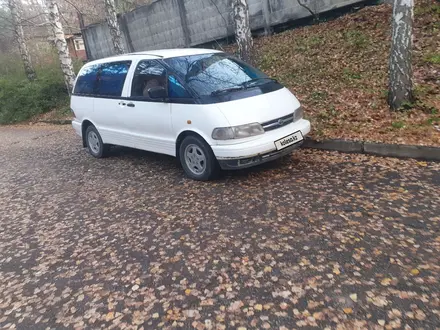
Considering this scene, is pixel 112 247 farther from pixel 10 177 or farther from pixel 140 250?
pixel 10 177

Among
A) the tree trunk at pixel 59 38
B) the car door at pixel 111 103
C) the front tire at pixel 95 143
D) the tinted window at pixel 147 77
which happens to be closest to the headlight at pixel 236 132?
the tinted window at pixel 147 77

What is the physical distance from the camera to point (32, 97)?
51.5 feet

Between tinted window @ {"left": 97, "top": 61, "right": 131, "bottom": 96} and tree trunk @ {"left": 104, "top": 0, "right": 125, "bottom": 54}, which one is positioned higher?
tree trunk @ {"left": 104, "top": 0, "right": 125, "bottom": 54}

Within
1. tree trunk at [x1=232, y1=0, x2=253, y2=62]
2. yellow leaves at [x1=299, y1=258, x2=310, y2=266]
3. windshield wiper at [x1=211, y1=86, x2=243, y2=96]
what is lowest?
yellow leaves at [x1=299, y1=258, x2=310, y2=266]

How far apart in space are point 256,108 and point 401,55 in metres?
2.87

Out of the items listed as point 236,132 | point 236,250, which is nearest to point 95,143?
point 236,132

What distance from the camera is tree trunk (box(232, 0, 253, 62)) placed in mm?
7340

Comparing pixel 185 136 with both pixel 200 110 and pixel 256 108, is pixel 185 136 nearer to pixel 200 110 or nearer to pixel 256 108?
pixel 200 110

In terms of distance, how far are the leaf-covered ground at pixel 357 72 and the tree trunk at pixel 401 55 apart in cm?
22

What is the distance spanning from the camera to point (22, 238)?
171 inches

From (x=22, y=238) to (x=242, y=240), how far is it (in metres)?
2.74

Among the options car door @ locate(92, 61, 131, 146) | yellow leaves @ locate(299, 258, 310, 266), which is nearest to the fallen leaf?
yellow leaves @ locate(299, 258, 310, 266)

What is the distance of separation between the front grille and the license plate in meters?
0.19

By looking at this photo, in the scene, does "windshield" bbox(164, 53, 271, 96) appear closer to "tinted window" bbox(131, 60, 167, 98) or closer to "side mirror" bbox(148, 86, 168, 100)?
"tinted window" bbox(131, 60, 167, 98)
